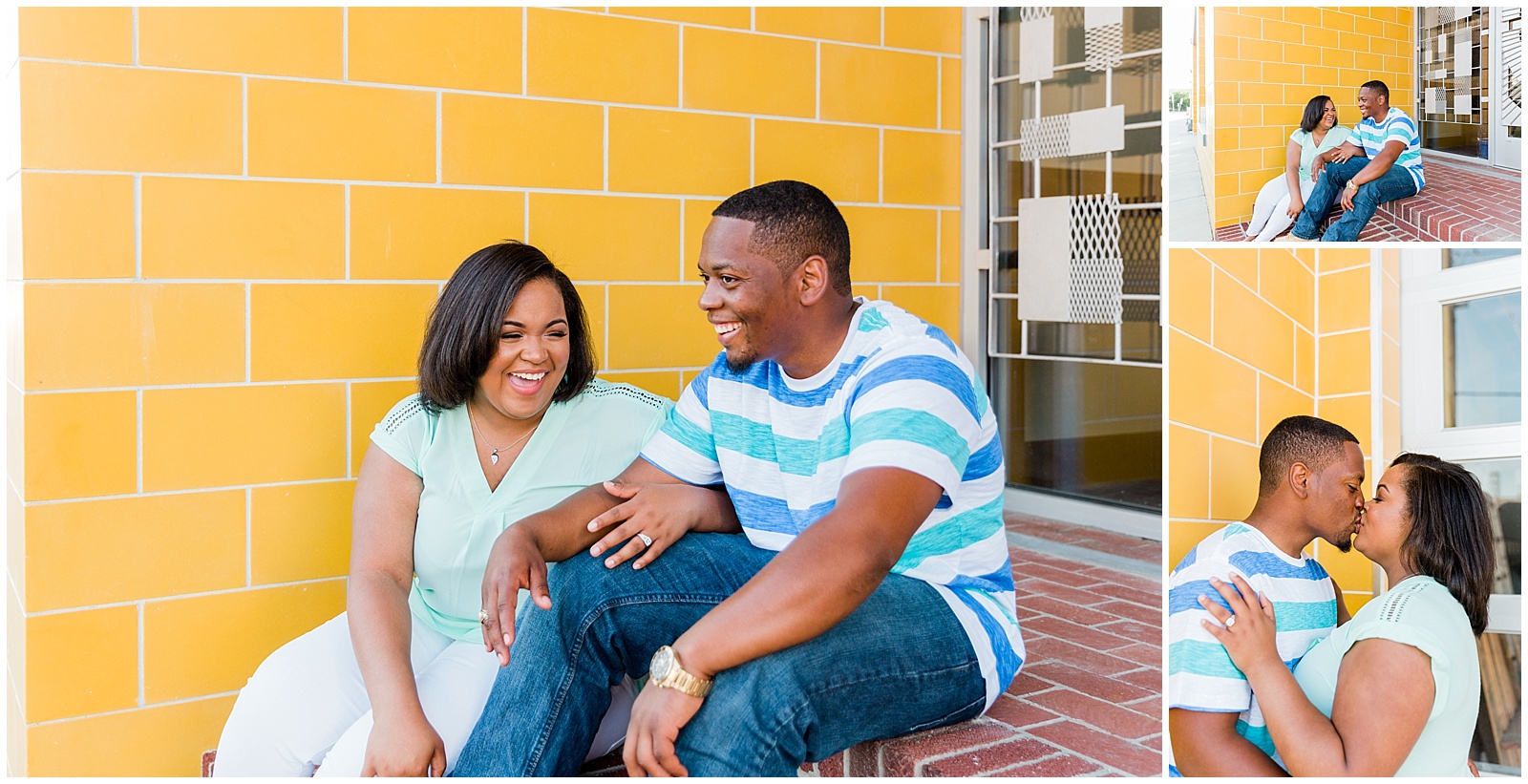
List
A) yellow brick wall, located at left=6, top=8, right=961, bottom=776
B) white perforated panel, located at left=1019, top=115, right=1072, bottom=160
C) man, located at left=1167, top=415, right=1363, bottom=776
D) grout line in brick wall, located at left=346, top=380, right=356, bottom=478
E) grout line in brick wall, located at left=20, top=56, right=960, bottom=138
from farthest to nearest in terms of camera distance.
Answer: white perforated panel, located at left=1019, top=115, right=1072, bottom=160 → grout line in brick wall, located at left=346, top=380, right=356, bottom=478 → grout line in brick wall, located at left=20, top=56, right=960, bottom=138 → yellow brick wall, located at left=6, top=8, right=961, bottom=776 → man, located at left=1167, top=415, right=1363, bottom=776

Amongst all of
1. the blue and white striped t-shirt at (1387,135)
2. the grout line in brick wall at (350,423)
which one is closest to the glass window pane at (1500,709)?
the blue and white striped t-shirt at (1387,135)

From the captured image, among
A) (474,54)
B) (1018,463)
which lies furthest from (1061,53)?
(474,54)

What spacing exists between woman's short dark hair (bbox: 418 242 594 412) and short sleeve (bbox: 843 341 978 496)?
29.0 inches

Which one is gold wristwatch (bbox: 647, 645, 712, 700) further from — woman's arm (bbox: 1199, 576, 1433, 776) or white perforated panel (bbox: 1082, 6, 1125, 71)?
white perforated panel (bbox: 1082, 6, 1125, 71)

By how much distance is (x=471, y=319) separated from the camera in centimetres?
220

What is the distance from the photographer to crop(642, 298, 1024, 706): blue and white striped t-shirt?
1.74 metres

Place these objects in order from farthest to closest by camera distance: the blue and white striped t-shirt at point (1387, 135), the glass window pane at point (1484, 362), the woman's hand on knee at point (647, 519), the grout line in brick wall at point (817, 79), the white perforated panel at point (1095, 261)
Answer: the white perforated panel at point (1095, 261), the grout line in brick wall at point (817, 79), the woman's hand on knee at point (647, 519), the glass window pane at point (1484, 362), the blue and white striped t-shirt at point (1387, 135)

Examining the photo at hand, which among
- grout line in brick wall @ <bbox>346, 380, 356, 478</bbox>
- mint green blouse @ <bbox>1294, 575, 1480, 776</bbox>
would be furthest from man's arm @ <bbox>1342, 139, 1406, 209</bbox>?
grout line in brick wall @ <bbox>346, 380, 356, 478</bbox>

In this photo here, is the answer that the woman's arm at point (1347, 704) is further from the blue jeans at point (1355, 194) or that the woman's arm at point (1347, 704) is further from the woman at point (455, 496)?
the woman at point (455, 496)

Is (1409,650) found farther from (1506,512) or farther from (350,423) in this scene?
(350,423)

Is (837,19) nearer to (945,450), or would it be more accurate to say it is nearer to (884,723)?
(945,450)

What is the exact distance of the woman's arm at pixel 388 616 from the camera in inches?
73.2

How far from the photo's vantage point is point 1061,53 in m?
3.35

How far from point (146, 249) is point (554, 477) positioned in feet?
3.17
